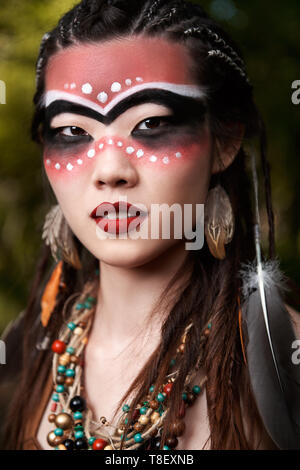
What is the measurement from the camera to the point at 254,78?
1581 millimetres

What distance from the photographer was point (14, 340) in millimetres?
1698

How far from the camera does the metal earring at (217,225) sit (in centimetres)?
129

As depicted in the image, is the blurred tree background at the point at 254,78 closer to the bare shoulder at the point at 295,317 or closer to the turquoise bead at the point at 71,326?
the bare shoulder at the point at 295,317

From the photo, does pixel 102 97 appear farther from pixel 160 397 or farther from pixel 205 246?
pixel 160 397

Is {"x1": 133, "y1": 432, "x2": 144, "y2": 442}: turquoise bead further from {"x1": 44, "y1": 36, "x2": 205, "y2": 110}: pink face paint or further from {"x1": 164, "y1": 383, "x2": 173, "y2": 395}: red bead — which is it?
{"x1": 44, "y1": 36, "x2": 205, "y2": 110}: pink face paint

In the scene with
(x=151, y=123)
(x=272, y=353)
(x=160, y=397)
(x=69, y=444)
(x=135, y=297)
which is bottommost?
(x=69, y=444)

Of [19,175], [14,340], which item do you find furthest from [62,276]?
[19,175]

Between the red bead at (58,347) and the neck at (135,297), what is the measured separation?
4.4 inches

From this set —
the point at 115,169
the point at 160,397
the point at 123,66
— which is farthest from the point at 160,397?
the point at 123,66

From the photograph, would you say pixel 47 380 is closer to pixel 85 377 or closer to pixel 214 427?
pixel 85 377

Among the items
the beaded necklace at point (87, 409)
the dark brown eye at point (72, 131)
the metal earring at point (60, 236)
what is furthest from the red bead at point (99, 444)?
the dark brown eye at point (72, 131)

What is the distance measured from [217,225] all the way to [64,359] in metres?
0.54

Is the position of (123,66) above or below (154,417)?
above

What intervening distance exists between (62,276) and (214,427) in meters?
0.67
